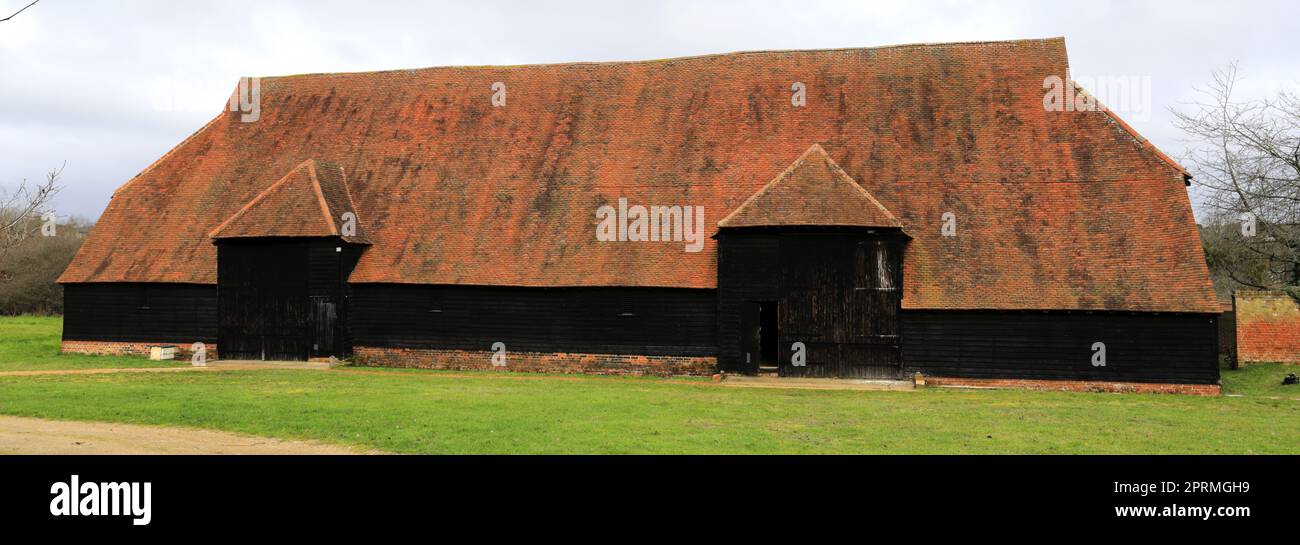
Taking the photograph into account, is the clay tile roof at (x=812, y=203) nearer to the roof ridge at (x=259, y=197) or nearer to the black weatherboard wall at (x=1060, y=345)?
the black weatherboard wall at (x=1060, y=345)

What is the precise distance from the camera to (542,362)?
82.6ft

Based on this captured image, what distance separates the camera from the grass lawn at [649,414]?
13.1 meters

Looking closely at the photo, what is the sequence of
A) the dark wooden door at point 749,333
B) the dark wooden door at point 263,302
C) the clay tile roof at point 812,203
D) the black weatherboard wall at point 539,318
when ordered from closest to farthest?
the clay tile roof at point 812,203 < the dark wooden door at point 749,333 < the black weatherboard wall at point 539,318 < the dark wooden door at point 263,302

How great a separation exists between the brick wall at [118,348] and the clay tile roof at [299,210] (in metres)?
3.57

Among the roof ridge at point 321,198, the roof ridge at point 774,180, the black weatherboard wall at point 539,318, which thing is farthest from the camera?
the roof ridge at point 321,198

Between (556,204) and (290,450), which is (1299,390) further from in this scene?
(290,450)

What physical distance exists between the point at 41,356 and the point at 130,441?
1848cm

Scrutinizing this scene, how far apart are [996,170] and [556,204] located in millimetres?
11904

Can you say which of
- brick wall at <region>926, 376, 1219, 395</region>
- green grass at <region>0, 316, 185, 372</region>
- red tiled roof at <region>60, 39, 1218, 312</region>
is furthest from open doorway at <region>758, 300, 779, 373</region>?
green grass at <region>0, 316, 185, 372</region>

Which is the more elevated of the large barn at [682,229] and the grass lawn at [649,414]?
the large barn at [682,229]

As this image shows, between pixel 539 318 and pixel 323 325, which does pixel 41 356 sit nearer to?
pixel 323 325

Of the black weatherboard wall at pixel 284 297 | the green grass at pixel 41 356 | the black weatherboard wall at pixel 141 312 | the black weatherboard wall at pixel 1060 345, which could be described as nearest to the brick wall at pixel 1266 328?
the black weatherboard wall at pixel 1060 345

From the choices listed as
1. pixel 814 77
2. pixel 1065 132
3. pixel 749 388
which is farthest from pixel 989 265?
pixel 814 77

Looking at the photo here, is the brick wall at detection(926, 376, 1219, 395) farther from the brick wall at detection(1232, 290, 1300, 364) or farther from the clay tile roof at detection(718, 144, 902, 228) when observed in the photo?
the brick wall at detection(1232, 290, 1300, 364)
